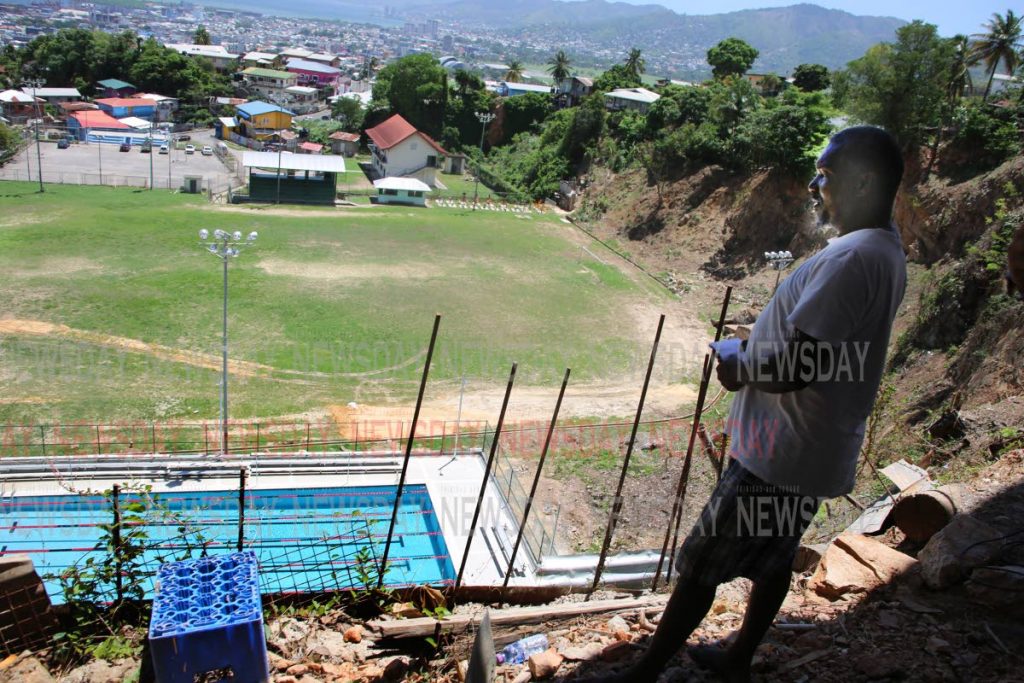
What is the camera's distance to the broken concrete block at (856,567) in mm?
3697

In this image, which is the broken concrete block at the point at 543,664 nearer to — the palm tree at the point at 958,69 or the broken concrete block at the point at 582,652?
the broken concrete block at the point at 582,652

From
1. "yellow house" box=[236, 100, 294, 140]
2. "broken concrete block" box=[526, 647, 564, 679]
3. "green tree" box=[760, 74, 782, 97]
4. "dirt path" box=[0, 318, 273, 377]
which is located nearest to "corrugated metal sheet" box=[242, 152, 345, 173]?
"yellow house" box=[236, 100, 294, 140]

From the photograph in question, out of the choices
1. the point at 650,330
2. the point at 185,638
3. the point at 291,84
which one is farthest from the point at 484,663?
the point at 291,84

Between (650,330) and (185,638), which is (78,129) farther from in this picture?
(185,638)

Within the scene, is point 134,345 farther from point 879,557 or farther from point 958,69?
point 958,69

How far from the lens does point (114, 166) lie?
38.2 meters

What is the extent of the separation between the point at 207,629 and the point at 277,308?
677 inches

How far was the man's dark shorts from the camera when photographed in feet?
8.09

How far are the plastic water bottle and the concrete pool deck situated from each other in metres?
6.45

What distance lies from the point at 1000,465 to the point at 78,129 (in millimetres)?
53418

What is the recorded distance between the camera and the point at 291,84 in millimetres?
74625

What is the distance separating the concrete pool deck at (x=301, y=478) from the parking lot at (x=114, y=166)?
2522cm

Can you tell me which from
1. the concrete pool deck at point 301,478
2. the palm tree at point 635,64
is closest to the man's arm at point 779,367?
the concrete pool deck at point 301,478

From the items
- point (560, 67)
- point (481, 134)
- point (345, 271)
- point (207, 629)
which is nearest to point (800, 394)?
point (207, 629)
